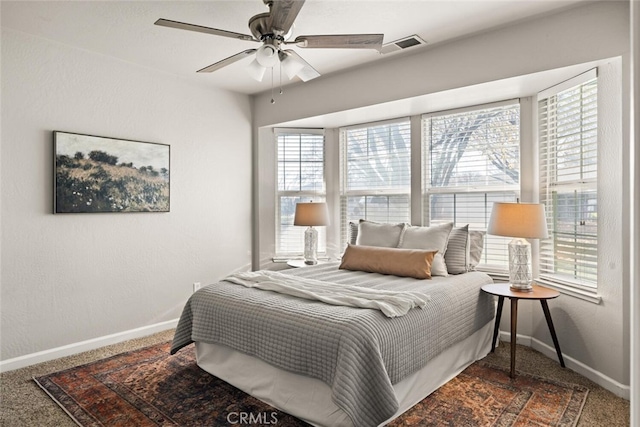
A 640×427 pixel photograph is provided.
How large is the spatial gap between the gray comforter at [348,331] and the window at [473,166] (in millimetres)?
895

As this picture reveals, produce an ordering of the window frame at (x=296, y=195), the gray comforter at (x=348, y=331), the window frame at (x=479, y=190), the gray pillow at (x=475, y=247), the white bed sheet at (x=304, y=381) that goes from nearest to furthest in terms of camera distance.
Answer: the gray comforter at (x=348, y=331), the white bed sheet at (x=304, y=381), the gray pillow at (x=475, y=247), the window frame at (x=479, y=190), the window frame at (x=296, y=195)

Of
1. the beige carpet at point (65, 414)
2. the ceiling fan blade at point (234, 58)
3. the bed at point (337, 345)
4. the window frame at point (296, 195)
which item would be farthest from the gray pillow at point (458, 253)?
the ceiling fan blade at point (234, 58)

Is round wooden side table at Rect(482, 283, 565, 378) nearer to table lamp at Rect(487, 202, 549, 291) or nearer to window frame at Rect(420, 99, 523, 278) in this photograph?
table lamp at Rect(487, 202, 549, 291)

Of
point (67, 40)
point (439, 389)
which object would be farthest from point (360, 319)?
point (67, 40)

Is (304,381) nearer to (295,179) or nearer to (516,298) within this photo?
(516,298)

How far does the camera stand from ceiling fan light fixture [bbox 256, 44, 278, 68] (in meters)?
2.47

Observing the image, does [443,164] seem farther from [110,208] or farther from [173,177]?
[110,208]

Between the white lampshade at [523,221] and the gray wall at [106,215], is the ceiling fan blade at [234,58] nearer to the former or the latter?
the gray wall at [106,215]

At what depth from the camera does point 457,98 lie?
142 inches

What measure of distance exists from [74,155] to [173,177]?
95cm

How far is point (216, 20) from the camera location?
9.58 ft

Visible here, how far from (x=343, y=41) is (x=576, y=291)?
2469mm

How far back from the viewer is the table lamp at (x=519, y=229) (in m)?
2.97

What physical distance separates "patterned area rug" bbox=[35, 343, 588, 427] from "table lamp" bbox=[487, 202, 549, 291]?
720 mm
